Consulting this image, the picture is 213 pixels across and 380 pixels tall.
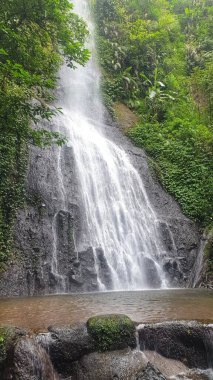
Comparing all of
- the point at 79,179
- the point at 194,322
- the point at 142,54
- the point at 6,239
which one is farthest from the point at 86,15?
the point at 194,322

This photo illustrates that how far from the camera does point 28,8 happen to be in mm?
8547

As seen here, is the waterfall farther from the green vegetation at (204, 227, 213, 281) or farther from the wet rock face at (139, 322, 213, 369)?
the wet rock face at (139, 322, 213, 369)

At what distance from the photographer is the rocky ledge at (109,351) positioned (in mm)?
4613

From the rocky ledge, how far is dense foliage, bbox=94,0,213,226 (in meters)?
8.31

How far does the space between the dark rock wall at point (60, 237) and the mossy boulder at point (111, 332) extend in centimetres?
434

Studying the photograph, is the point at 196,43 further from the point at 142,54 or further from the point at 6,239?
the point at 6,239

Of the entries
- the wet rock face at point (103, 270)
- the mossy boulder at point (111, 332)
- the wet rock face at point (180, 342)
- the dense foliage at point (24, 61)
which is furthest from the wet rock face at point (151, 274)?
the mossy boulder at point (111, 332)

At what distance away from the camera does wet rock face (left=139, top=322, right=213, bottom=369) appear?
18.0ft

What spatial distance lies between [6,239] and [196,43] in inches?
911

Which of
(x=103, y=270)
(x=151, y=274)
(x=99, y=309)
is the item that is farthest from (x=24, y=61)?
(x=151, y=274)

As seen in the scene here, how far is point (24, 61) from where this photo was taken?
353 inches

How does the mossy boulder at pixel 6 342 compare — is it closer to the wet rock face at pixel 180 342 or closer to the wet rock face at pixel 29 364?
the wet rock face at pixel 29 364

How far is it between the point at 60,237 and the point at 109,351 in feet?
18.7

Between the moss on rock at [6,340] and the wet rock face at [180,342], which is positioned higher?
the moss on rock at [6,340]
